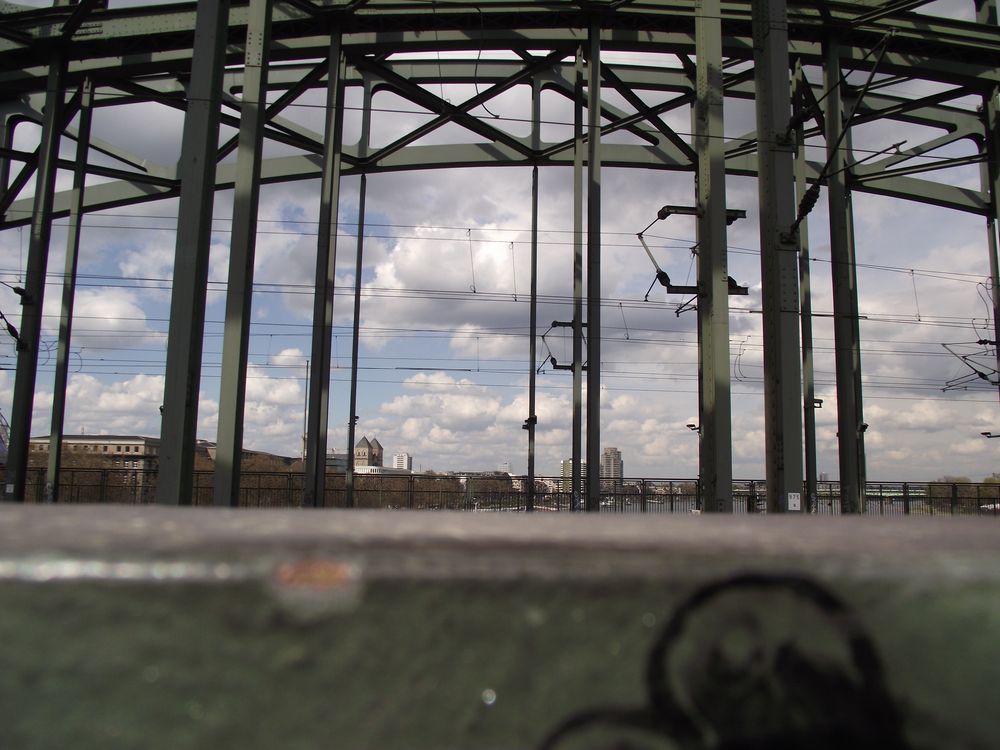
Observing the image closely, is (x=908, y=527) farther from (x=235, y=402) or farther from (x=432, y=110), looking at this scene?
(x=432, y=110)

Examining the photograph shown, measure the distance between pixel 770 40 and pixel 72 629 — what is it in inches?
526

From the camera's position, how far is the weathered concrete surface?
631 mm

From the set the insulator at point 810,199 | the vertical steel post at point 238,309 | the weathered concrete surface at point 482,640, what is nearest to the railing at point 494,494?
the vertical steel post at point 238,309

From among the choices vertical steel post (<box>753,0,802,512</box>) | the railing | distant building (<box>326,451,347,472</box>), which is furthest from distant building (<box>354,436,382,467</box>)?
vertical steel post (<box>753,0,802,512</box>)

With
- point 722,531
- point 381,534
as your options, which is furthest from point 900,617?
point 381,534

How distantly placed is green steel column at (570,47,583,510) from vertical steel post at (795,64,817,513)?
16.2ft

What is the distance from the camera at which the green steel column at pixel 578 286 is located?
1759 cm

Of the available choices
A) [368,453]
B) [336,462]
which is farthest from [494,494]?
[368,453]

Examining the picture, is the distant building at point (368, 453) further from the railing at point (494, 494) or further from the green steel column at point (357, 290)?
the green steel column at point (357, 290)

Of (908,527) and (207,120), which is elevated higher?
(207,120)

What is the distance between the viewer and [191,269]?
11.0 m

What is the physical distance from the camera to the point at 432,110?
778 inches

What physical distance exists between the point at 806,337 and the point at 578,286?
592 cm

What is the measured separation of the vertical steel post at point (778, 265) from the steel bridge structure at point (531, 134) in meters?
0.03
